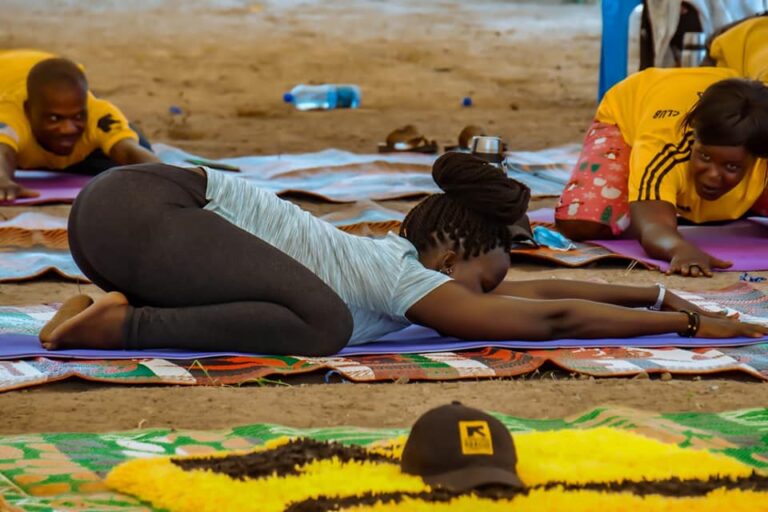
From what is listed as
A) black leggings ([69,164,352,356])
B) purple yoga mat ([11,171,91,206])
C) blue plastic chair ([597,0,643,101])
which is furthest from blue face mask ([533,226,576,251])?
blue plastic chair ([597,0,643,101])

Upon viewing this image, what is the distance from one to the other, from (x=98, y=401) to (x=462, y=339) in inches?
40.9

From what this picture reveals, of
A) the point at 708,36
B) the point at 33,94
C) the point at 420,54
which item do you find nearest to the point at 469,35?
the point at 420,54

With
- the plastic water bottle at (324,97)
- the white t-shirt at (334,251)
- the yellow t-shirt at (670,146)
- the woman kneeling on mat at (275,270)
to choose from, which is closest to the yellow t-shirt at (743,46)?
the yellow t-shirt at (670,146)

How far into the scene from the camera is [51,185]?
6.52 m

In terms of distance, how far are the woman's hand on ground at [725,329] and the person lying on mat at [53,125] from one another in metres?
3.38

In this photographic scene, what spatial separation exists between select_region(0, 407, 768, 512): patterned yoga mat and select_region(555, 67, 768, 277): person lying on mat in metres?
1.96

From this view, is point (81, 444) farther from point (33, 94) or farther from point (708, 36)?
point (708, 36)

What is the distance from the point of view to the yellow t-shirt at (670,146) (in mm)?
5109

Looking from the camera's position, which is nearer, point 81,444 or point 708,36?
point 81,444

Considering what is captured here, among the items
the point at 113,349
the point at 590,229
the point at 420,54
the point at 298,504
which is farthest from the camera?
the point at 420,54

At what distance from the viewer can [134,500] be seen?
92.5 inches

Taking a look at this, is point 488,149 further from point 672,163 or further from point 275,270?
point 275,270

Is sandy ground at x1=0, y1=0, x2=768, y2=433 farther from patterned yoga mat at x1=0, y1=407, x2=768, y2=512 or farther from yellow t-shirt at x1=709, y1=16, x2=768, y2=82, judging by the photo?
yellow t-shirt at x1=709, y1=16, x2=768, y2=82

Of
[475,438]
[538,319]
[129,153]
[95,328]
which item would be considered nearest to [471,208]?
[538,319]
